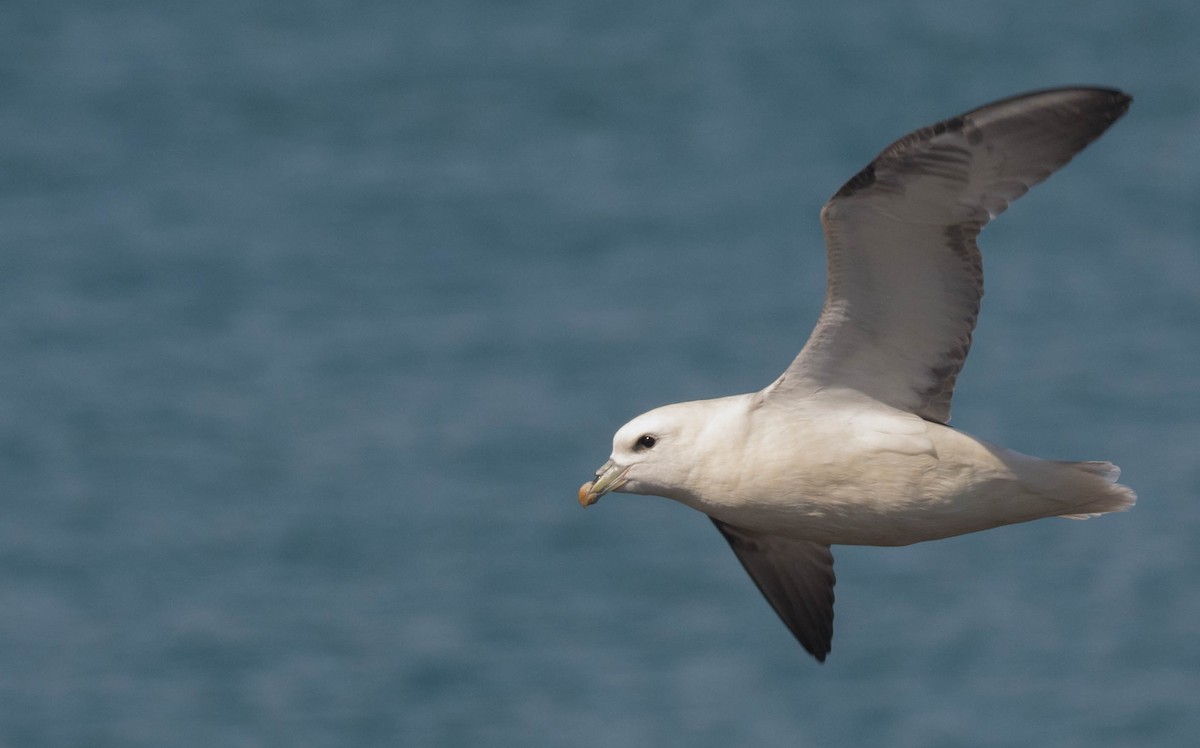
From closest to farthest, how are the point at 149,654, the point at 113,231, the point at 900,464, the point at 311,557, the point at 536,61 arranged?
1. the point at 900,464
2. the point at 149,654
3. the point at 311,557
4. the point at 113,231
5. the point at 536,61

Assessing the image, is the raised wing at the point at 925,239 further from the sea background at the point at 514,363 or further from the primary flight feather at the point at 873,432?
the sea background at the point at 514,363

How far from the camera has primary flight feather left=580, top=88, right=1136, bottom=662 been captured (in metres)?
8.15

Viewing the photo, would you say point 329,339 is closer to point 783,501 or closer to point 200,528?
point 200,528

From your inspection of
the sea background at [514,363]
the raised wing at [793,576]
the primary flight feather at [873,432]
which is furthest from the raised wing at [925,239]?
the sea background at [514,363]

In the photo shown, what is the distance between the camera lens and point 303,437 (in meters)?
33.0

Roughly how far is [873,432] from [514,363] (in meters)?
24.8

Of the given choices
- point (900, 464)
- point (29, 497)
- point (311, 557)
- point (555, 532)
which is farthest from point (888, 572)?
point (900, 464)

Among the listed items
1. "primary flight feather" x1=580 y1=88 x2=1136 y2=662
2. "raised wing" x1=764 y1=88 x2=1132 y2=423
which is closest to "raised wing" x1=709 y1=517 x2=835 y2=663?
"primary flight feather" x1=580 y1=88 x2=1136 y2=662

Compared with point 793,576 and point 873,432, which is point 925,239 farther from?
point 793,576

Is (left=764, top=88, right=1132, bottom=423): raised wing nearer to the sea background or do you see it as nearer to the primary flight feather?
the primary flight feather

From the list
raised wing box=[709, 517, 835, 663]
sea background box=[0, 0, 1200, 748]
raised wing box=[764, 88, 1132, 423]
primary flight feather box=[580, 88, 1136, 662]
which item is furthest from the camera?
sea background box=[0, 0, 1200, 748]

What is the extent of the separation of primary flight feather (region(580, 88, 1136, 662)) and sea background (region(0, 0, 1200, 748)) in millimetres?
18322

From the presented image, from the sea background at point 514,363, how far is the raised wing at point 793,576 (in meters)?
16.8

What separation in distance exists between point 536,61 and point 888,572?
18326 mm
